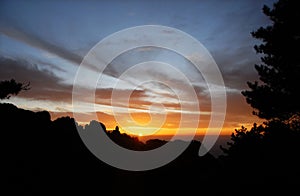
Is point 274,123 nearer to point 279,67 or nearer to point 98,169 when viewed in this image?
point 279,67

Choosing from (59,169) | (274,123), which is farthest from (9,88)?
(274,123)

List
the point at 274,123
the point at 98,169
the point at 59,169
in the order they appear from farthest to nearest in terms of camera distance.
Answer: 1. the point at 98,169
2. the point at 59,169
3. the point at 274,123

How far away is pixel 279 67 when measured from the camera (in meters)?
17.3

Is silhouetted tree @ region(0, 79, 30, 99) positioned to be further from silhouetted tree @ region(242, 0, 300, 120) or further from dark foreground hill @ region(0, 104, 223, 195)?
silhouetted tree @ region(242, 0, 300, 120)

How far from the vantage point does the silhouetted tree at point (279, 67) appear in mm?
16188

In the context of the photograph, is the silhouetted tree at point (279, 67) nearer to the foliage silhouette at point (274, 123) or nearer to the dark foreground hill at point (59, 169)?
the foliage silhouette at point (274, 123)

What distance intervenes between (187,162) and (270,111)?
29.5 metres

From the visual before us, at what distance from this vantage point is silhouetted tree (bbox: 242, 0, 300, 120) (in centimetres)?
1619

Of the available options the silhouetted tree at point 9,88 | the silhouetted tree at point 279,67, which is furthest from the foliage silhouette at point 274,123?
the silhouetted tree at point 9,88

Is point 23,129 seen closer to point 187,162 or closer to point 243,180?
point 243,180

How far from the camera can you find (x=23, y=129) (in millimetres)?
26719

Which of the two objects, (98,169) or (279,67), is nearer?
(279,67)

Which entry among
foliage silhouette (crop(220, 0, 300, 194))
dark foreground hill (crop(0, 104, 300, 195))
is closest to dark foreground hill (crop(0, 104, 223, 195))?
dark foreground hill (crop(0, 104, 300, 195))

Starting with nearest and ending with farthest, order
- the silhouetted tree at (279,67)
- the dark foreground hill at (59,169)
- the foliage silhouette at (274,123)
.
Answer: the foliage silhouette at (274,123) < the silhouetted tree at (279,67) < the dark foreground hill at (59,169)
